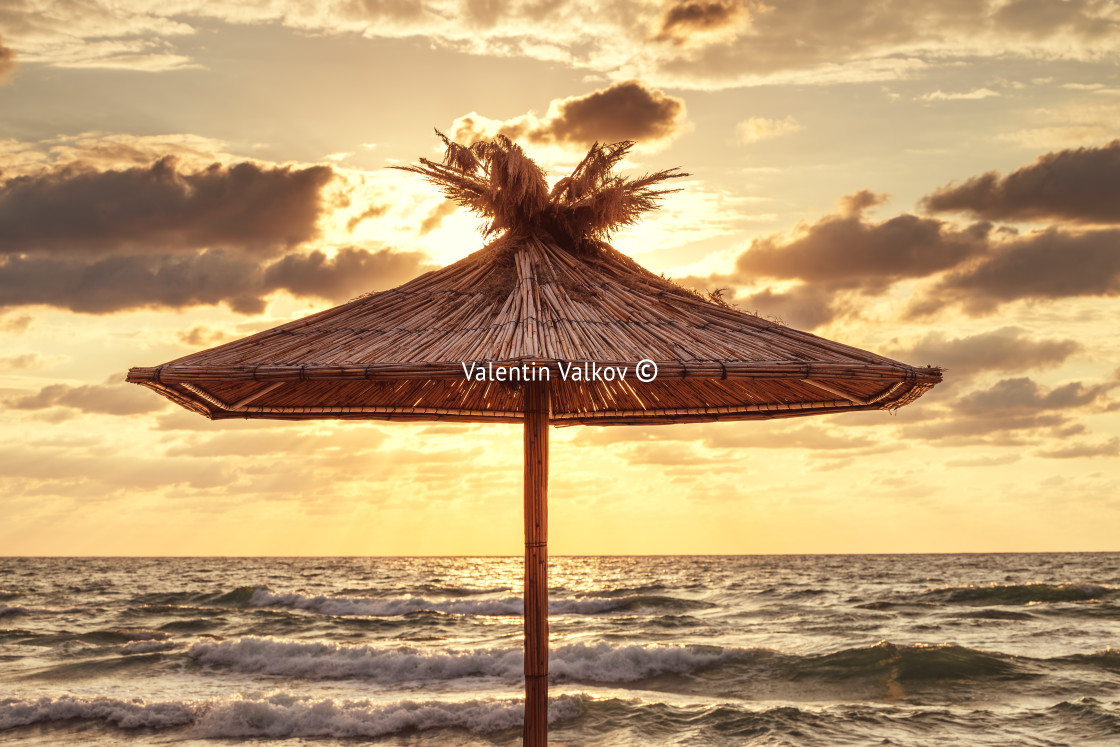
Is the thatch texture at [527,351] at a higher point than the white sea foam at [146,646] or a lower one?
higher

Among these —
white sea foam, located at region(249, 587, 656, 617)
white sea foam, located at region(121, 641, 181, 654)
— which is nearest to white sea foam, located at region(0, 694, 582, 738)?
white sea foam, located at region(121, 641, 181, 654)

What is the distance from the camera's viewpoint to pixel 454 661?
528 inches

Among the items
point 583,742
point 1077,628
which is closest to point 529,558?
point 583,742

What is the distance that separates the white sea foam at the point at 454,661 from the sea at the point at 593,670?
1.8 inches

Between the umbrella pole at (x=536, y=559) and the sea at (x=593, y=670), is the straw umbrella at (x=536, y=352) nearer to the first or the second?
the umbrella pole at (x=536, y=559)

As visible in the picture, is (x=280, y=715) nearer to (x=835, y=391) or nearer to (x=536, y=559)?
(x=536, y=559)

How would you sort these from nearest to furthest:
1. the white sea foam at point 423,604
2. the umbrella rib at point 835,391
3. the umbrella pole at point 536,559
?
the umbrella pole at point 536,559
the umbrella rib at point 835,391
the white sea foam at point 423,604

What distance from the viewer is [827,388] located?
4.32 meters

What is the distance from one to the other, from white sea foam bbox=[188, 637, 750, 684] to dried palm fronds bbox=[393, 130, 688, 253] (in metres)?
9.55

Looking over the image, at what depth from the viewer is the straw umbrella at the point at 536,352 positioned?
10.5ft

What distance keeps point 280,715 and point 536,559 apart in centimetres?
717

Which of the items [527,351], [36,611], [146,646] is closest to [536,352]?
[527,351]

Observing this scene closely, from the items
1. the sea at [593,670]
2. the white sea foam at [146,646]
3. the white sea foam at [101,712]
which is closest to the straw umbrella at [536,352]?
the sea at [593,670]

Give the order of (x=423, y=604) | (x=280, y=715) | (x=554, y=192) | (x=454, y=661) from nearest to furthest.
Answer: (x=554, y=192)
(x=280, y=715)
(x=454, y=661)
(x=423, y=604)
